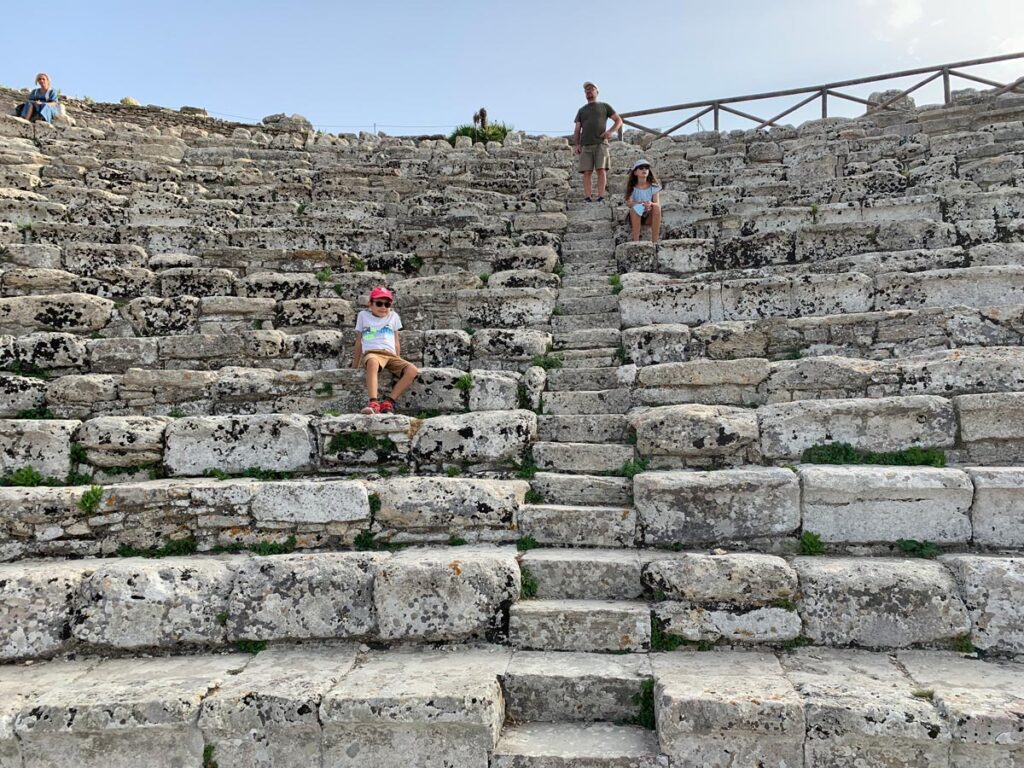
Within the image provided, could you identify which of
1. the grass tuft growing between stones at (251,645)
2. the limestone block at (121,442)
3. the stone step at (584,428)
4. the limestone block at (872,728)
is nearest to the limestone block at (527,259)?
the stone step at (584,428)

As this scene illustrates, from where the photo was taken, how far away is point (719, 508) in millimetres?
A: 4008

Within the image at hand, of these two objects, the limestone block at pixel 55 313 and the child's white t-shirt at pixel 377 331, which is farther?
the limestone block at pixel 55 313

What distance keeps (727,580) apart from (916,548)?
3.77 ft

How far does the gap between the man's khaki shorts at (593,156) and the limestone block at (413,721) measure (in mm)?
7329

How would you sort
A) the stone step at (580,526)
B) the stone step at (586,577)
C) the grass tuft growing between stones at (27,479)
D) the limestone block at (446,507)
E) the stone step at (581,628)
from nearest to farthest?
the stone step at (581,628) < the stone step at (586,577) < the stone step at (580,526) < the limestone block at (446,507) < the grass tuft growing between stones at (27,479)

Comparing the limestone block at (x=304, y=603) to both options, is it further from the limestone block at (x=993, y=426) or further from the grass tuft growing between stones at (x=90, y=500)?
the limestone block at (x=993, y=426)

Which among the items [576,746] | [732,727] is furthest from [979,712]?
[576,746]

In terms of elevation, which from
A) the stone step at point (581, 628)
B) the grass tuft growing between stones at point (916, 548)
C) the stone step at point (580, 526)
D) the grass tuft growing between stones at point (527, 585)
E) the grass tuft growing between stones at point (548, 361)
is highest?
the grass tuft growing between stones at point (548, 361)

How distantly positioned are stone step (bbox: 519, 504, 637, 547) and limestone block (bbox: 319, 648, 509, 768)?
1.03 meters

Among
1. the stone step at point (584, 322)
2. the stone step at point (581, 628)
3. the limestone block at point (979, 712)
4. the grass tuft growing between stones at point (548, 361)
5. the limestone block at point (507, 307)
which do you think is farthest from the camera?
the limestone block at point (507, 307)

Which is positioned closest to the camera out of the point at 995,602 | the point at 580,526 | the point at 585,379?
the point at 995,602

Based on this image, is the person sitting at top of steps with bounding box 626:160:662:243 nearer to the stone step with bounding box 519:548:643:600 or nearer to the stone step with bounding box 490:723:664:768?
the stone step with bounding box 519:548:643:600

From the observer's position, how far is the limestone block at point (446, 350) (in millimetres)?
5816

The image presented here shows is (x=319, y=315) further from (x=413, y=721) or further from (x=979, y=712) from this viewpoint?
(x=979, y=712)
